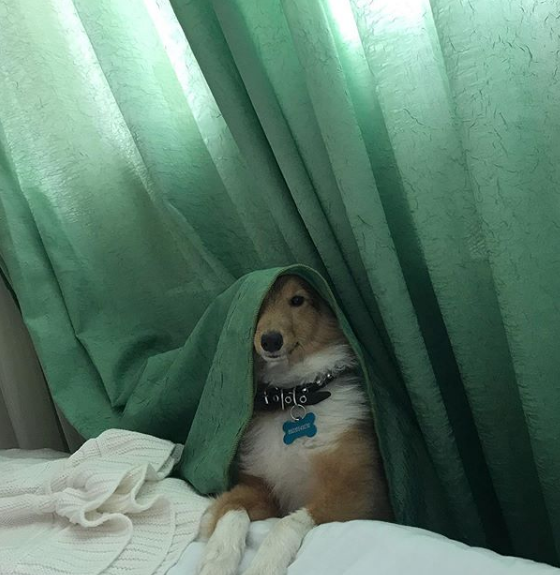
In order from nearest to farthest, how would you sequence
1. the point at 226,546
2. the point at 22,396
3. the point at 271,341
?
the point at 226,546
the point at 271,341
the point at 22,396

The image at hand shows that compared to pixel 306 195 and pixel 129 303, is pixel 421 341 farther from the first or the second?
pixel 129 303

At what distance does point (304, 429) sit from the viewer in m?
1.14

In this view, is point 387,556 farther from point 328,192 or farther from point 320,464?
point 328,192

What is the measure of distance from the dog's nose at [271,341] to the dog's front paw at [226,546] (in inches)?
10.6

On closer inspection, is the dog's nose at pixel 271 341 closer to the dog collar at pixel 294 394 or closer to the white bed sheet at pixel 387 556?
the dog collar at pixel 294 394

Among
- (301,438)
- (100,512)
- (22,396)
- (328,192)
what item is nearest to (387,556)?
(301,438)

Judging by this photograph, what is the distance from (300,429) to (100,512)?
1.18ft

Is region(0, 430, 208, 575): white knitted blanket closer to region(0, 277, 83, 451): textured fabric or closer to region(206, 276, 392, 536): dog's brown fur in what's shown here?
region(206, 276, 392, 536): dog's brown fur

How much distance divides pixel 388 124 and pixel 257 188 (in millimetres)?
323

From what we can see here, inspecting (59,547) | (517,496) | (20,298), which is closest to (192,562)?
(59,547)

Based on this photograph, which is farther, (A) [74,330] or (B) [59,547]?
(A) [74,330]

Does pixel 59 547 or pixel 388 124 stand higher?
pixel 388 124

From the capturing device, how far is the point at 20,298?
1409mm

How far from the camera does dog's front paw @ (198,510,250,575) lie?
900 millimetres
